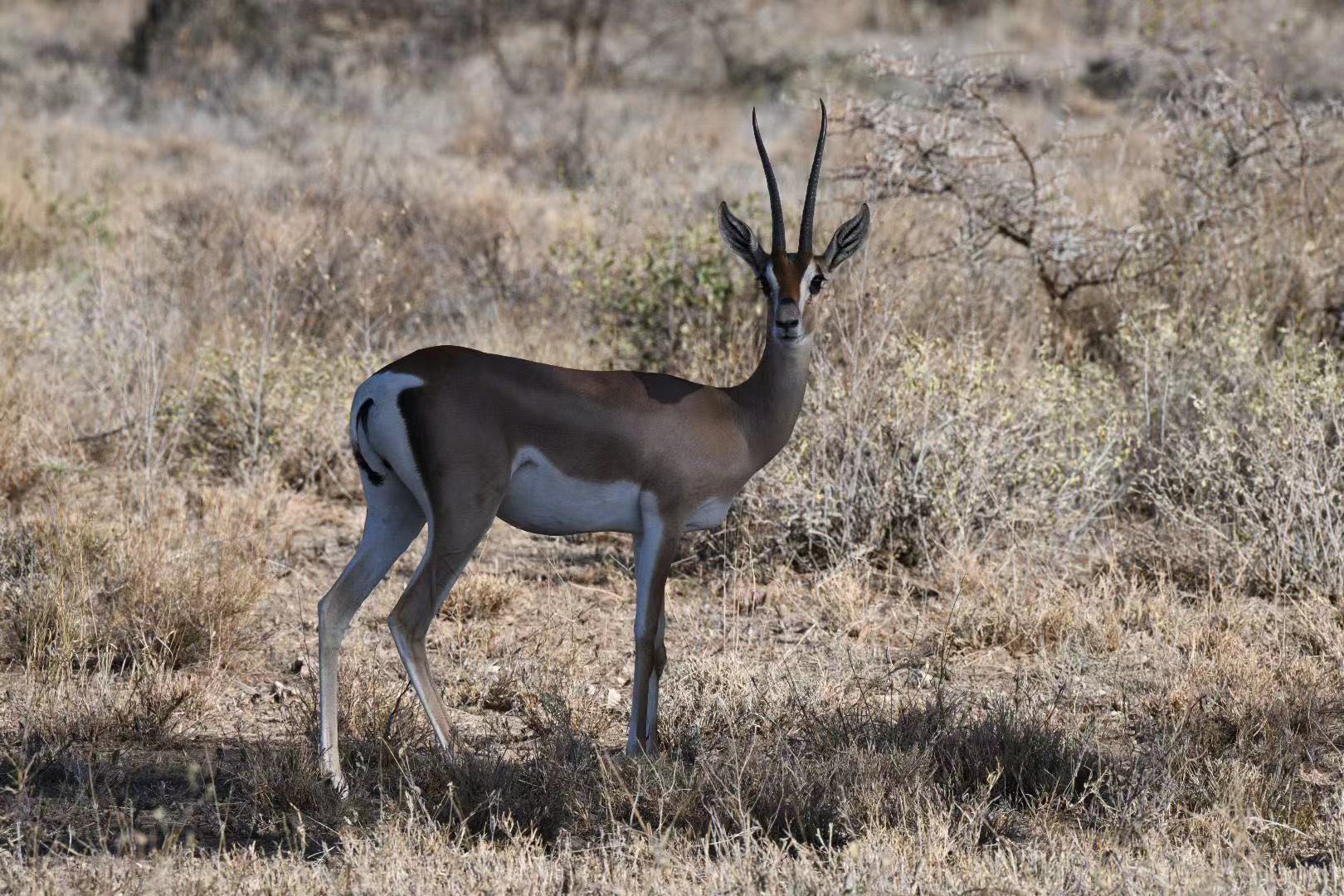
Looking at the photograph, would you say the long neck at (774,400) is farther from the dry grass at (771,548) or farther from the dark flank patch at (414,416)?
the dark flank patch at (414,416)

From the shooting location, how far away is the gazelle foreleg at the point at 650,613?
14.7 ft

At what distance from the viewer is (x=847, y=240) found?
15.3 ft

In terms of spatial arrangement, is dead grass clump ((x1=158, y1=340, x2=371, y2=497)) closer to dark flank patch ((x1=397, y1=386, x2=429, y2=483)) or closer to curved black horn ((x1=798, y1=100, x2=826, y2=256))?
dark flank patch ((x1=397, y1=386, x2=429, y2=483))

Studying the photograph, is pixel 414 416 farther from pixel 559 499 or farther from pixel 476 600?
pixel 476 600

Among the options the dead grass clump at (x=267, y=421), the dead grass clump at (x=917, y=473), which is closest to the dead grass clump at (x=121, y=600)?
the dead grass clump at (x=267, y=421)

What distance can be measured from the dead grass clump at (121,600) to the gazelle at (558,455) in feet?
3.94

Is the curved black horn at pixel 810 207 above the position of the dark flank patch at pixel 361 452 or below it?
above

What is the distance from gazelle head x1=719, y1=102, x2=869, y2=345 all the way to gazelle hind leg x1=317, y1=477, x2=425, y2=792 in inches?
49.0

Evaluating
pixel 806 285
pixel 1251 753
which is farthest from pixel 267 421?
pixel 1251 753

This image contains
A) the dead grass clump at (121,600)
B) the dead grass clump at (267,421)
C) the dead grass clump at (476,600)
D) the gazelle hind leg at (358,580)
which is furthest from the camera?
the dead grass clump at (267,421)

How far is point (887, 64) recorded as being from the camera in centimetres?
814

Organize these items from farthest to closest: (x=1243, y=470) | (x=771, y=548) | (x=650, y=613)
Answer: (x=1243, y=470) → (x=771, y=548) → (x=650, y=613)

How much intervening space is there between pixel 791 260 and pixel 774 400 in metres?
0.47

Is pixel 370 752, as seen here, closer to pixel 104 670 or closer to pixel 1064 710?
pixel 104 670
